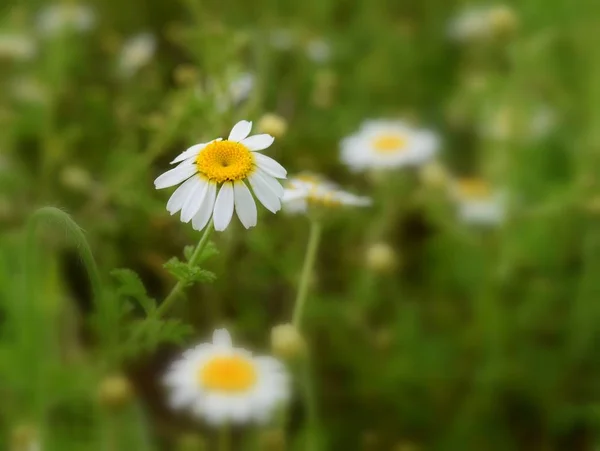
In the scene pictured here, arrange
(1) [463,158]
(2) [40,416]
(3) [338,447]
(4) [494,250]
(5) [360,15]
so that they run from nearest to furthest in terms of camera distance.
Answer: (2) [40,416] < (3) [338,447] < (4) [494,250] < (1) [463,158] < (5) [360,15]

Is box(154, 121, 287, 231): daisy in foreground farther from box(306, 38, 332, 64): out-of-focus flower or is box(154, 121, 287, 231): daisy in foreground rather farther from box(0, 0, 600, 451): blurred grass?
box(306, 38, 332, 64): out-of-focus flower

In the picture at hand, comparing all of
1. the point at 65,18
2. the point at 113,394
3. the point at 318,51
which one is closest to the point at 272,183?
the point at 113,394

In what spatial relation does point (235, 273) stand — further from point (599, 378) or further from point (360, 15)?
point (360, 15)

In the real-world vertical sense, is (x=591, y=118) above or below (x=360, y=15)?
below

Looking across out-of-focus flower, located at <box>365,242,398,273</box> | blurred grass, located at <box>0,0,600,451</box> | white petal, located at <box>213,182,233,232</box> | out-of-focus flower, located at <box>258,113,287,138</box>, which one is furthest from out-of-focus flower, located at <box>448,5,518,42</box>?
white petal, located at <box>213,182,233,232</box>

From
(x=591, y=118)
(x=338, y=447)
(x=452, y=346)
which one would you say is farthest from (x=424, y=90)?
(x=338, y=447)

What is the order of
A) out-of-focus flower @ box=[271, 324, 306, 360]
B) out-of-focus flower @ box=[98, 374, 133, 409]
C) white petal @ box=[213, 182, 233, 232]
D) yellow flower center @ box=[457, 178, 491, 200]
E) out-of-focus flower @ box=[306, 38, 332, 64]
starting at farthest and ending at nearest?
out-of-focus flower @ box=[306, 38, 332, 64], yellow flower center @ box=[457, 178, 491, 200], out-of-focus flower @ box=[98, 374, 133, 409], out-of-focus flower @ box=[271, 324, 306, 360], white petal @ box=[213, 182, 233, 232]

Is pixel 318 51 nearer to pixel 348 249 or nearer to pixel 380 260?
pixel 348 249
